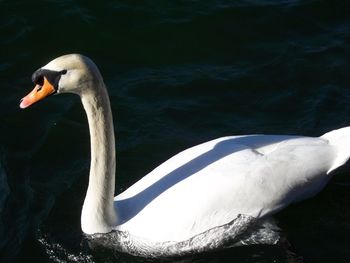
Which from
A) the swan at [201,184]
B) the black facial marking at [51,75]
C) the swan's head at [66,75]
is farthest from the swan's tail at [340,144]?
the black facial marking at [51,75]

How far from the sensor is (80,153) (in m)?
8.43

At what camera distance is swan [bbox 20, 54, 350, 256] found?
6.40 metres

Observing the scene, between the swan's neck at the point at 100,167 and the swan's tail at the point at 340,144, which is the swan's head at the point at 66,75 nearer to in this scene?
the swan's neck at the point at 100,167

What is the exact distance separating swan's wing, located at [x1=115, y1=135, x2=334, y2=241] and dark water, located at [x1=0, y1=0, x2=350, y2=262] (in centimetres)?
48

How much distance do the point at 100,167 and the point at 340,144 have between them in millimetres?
2275

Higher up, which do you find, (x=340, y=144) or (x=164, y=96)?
(x=340, y=144)

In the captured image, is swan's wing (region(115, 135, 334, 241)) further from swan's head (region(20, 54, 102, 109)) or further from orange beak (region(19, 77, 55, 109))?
orange beak (region(19, 77, 55, 109))

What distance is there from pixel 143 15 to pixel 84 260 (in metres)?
4.68

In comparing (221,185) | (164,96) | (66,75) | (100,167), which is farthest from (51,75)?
(164,96)

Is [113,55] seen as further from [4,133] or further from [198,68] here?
[4,133]

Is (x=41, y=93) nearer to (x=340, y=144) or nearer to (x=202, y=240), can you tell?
(x=202, y=240)

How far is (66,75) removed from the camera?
584 centimetres

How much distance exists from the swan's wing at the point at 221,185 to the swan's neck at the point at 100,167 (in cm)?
21

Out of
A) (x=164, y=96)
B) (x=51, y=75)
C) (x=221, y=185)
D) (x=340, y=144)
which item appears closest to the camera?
(x=51, y=75)
